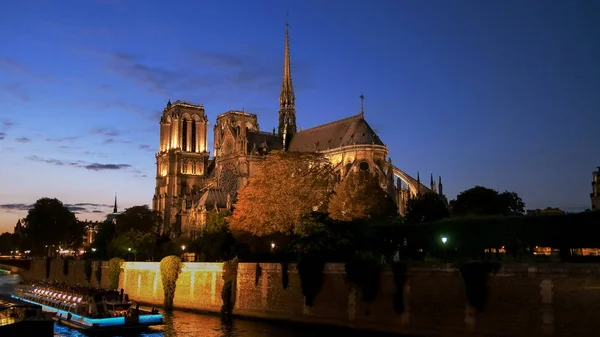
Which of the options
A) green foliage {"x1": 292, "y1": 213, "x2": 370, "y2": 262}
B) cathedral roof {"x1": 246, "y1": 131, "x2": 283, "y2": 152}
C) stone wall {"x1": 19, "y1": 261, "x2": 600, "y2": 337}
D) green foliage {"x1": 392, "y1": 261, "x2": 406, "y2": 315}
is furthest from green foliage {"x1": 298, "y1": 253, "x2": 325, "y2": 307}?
cathedral roof {"x1": 246, "y1": 131, "x2": 283, "y2": 152}

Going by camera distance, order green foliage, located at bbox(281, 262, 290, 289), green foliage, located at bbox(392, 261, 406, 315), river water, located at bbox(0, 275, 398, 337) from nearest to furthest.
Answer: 1. green foliage, located at bbox(392, 261, 406, 315)
2. river water, located at bbox(0, 275, 398, 337)
3. green foliage, located at bbox(281, 262, 290, 289)

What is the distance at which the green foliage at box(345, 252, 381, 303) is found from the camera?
29000 mm

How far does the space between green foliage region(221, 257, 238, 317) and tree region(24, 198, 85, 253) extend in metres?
57.9

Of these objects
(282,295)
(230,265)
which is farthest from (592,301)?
(230,265)

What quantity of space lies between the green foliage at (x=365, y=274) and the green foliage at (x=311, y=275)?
2.09 meters

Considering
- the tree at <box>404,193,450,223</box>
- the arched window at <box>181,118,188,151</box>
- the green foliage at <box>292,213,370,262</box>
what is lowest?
the green foliage at <box>292,213,370,262</box>

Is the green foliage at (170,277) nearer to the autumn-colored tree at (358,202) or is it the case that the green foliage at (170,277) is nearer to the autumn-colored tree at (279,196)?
the autumn-colored tree at (279,196)

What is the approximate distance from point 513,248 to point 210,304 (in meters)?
16.8

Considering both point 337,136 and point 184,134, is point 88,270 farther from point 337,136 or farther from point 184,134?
point 184,134

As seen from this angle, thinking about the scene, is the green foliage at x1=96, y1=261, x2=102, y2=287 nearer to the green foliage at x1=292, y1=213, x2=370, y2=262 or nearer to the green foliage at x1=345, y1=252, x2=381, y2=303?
the green foliage at x1=292, y1=213, x2=370, y2=262

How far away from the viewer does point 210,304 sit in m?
37.9

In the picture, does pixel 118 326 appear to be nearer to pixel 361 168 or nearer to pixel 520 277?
pixel 520 277

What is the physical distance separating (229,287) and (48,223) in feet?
191

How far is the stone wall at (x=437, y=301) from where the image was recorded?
74.2 feet
